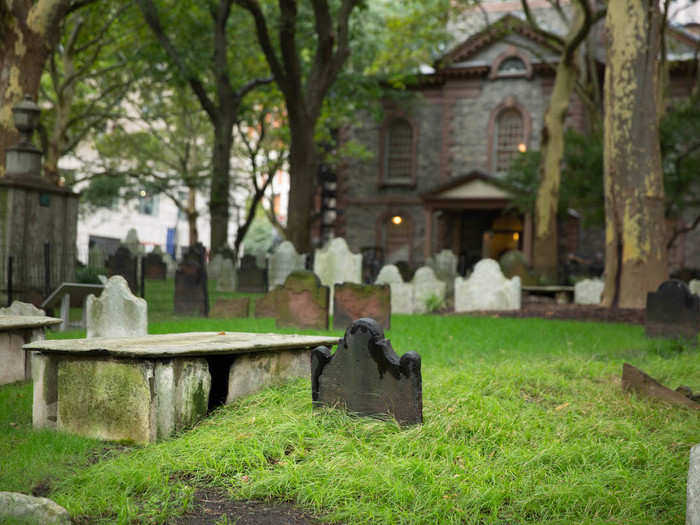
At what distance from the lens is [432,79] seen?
38438mm

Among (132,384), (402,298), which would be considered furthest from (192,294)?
(132,384)

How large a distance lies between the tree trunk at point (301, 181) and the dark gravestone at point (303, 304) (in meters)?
9.77

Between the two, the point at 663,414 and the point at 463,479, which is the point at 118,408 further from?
the point at 663,414

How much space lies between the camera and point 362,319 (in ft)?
18.6

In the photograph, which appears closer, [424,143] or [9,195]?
[9,195]

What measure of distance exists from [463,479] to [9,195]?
429 inches

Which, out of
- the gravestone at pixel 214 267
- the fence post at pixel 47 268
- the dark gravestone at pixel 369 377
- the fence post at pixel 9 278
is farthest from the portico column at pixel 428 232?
the dark gravestone at pixel 369 377

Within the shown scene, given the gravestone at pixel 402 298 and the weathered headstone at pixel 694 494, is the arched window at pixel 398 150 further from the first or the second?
the weathered headstone at pixel 694 494

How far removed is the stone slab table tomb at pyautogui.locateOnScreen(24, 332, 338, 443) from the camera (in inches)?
215

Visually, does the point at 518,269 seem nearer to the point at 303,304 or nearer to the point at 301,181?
the point at 301,181

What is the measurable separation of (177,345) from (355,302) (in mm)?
→ 6653

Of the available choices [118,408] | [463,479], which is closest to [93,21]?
[118,408]

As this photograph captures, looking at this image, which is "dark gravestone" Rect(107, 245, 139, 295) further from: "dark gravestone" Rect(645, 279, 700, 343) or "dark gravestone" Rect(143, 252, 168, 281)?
"dark gravestone" Rect(645, 279, 700, 343)

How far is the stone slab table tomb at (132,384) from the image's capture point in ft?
17.9
